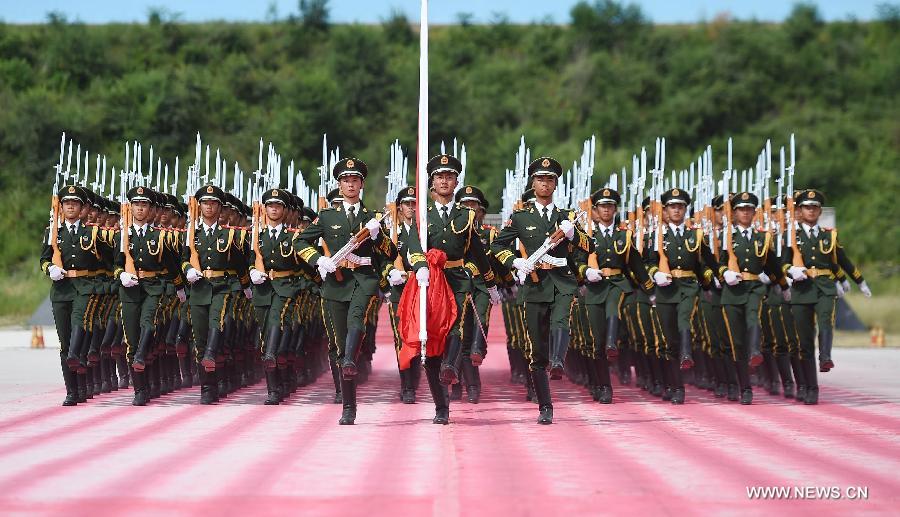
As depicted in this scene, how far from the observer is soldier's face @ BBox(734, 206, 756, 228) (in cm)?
1484

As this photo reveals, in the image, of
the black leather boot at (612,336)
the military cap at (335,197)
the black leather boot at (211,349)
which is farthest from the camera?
the military cap at (335,197)

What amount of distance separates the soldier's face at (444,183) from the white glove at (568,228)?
841 millimetres

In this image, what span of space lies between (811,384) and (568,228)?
145 inches

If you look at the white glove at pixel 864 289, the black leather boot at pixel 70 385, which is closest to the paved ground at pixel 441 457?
the black leather boot at pixel 70 385

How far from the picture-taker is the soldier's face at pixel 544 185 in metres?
11.5

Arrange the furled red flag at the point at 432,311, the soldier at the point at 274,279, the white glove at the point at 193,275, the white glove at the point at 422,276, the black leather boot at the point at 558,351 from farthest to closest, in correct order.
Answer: the soldier at the point at 274,279
the white glove at the point at 193,275
the black leather boot at the point at 558,351
the furled red flag at the point at 432,311
the white glove at the point at 422,276

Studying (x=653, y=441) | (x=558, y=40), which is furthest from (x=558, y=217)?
(x=558, y=40)

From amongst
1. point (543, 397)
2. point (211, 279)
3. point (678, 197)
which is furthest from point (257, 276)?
point (678, 197)

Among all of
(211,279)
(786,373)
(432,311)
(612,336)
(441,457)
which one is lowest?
(441,457)

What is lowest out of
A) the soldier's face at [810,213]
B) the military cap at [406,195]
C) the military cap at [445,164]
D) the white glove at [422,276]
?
the white glove at [422,276]

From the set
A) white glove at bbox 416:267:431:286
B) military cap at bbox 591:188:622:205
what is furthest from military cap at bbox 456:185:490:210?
white glove at bbox 416:267:431:286

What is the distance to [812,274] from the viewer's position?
14.0 meters

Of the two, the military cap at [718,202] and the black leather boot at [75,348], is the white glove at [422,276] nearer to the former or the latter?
the black leather boot at [75,348]

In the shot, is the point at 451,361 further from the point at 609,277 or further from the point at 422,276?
the point at 609,277
